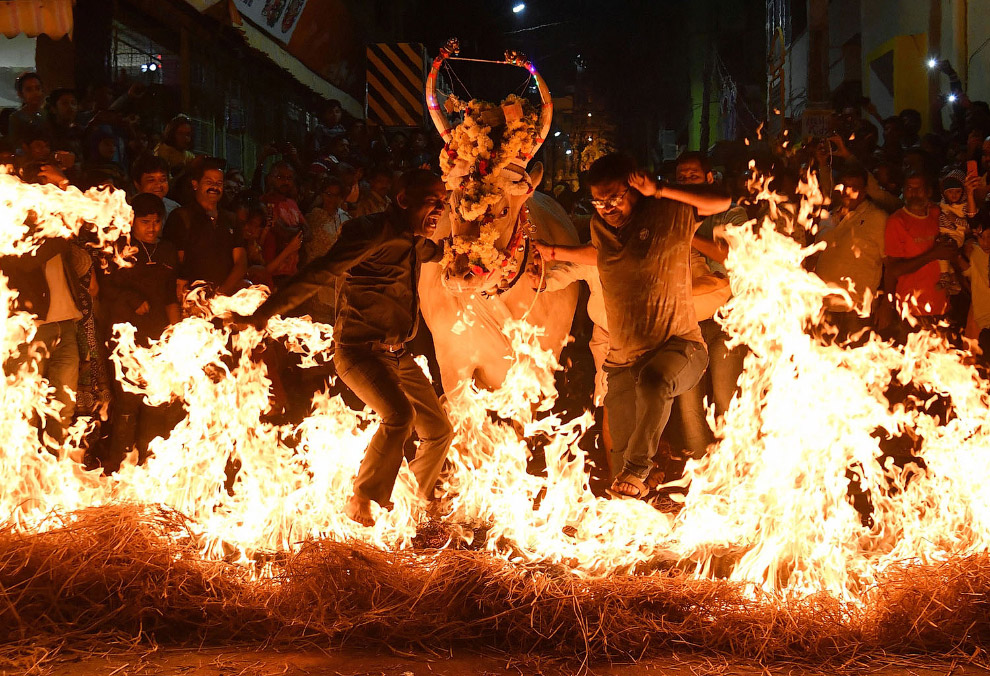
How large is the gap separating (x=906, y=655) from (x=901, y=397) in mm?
5655

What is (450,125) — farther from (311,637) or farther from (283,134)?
(283,134)

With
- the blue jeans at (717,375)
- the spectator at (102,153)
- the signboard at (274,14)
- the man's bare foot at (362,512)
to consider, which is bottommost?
the man's bare foot at (362,512)

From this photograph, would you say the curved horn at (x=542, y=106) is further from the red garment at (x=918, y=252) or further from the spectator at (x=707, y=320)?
the red garment at (x=918, y=252)

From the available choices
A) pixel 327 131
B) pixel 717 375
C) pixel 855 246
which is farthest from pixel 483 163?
pixel 327 131

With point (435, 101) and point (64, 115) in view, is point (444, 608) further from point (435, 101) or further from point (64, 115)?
point (64, 115)

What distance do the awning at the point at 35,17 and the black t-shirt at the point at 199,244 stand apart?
4.32 metres

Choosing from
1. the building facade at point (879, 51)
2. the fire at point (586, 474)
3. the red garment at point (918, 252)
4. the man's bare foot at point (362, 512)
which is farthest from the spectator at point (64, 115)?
the building facade at point (879, 51)

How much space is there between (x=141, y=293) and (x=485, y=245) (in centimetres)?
289

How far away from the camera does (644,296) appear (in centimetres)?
592

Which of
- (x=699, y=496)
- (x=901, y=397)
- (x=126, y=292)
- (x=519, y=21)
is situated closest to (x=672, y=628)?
(x=699, y=496)

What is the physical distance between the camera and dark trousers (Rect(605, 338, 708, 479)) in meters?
5.75

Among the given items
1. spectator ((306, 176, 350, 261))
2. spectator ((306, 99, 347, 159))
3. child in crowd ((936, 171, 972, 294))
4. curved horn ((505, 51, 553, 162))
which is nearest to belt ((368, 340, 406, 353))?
curved horn ((505, 51, 553, 162))

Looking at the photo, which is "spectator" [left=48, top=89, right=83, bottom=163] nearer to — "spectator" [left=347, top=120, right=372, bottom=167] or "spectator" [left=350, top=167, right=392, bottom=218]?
"spectator" [left=350, top=167, right=392, bottom=218]

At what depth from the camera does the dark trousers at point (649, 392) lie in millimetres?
5754
